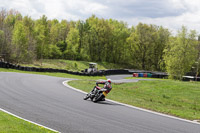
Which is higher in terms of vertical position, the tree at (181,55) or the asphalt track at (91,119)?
the tree at (181,55)

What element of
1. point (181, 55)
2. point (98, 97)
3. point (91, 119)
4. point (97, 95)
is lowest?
point (91, 119)

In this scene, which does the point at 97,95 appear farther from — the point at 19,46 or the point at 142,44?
the point at 142,44

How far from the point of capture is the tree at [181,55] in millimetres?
51219

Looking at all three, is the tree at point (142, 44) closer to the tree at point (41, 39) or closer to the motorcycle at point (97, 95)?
the tree at point (41, 39)

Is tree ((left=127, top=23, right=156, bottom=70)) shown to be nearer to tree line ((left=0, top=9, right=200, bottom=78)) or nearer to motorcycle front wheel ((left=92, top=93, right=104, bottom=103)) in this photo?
tree line ((left=0, top=9, right=200, bottom=78))

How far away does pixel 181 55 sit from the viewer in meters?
53.2

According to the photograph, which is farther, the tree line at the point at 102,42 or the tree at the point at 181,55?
the tree line at the point at 102,42

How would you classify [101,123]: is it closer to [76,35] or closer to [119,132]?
[119,132]

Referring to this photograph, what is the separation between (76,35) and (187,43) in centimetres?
4196

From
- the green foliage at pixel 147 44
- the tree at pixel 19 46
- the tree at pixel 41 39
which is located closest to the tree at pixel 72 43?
the tree at pixel 41 39

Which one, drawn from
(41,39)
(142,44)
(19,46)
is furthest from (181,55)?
(41,39)

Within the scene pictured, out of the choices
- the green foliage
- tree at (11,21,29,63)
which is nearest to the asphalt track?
tree at (11,21,29,63)

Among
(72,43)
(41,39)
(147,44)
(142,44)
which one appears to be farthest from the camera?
(72,43)

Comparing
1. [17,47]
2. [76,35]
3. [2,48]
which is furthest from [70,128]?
[76,35]
